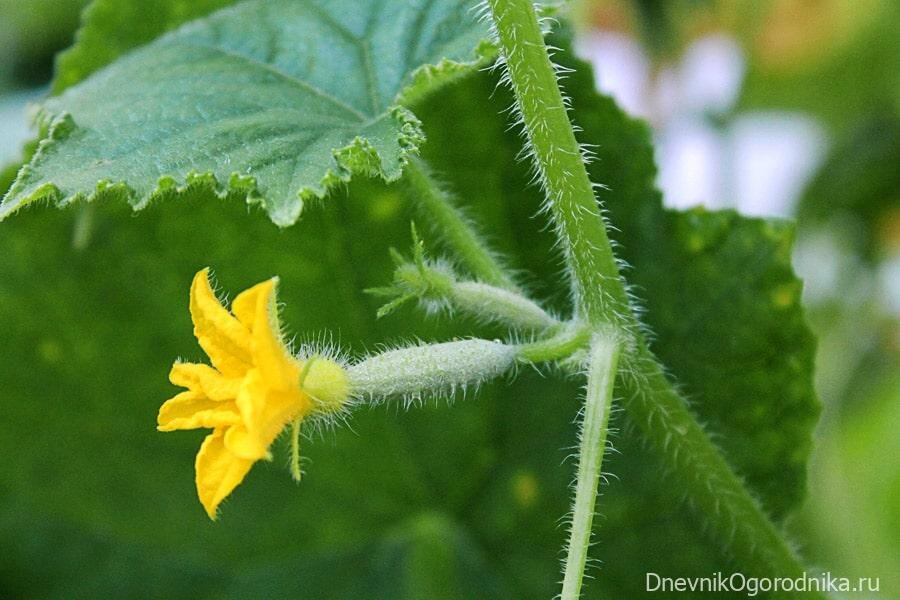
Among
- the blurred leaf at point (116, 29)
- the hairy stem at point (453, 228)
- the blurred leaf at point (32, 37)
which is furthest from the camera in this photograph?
the blurred leaf at point (32, 37)

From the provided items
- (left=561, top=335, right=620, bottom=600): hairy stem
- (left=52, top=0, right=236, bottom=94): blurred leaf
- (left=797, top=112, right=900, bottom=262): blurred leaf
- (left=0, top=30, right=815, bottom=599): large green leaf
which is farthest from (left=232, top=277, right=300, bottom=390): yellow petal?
(left=797, top=112, right=900, bottom=262): blurred leaf

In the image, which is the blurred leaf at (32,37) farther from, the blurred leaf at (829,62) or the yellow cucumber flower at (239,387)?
the yellow cucumber flower at (239,387)

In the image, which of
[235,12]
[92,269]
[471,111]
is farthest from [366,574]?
[235,12]

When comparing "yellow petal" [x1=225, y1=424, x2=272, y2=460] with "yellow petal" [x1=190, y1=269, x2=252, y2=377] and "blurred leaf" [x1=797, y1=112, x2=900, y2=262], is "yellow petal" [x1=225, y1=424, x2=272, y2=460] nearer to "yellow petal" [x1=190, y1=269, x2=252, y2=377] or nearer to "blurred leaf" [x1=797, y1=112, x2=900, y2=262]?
"yellow petal" [x1=190, y1=269, x2=252, y2=377]

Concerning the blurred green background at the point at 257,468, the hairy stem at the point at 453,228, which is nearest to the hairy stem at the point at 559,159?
the hairy stem at the point at 453,228

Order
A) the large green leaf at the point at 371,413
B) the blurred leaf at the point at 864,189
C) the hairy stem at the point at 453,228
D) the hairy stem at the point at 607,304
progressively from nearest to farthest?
the hairy stem at the point at 607,304
the hairy stem at the point at 453,228
the large green leaf at the point at 371,413
the blurred leaf at the point at 864,189

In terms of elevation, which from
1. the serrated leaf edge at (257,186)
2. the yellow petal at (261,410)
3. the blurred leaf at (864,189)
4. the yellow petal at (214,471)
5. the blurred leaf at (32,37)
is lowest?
the yellow petal at (214,471)
